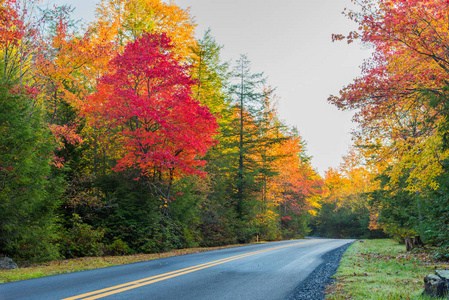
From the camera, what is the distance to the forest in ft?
28.8

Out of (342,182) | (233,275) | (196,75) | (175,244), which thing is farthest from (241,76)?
(342,182)

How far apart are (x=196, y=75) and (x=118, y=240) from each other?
14.9 metres

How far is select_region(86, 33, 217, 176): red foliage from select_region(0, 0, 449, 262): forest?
6 cm

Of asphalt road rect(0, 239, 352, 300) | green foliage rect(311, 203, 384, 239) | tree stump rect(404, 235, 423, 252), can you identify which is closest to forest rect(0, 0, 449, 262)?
tree stump rect(404, 235, 423, 252)

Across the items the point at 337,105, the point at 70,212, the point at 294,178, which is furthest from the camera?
the point at 294,178

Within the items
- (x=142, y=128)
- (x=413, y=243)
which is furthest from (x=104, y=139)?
(x=413, y=243)

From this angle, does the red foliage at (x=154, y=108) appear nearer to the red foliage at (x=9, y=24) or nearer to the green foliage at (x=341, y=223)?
the red foliage at (x=9, y=24)

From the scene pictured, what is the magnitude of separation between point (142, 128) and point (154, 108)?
3.46 ft

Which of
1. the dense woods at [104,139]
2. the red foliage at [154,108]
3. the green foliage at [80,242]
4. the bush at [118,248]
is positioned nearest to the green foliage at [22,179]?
the dense woods at [104,139]

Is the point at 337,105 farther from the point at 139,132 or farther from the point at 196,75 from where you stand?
the point at 196,75

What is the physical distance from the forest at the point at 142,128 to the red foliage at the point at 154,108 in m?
0.06

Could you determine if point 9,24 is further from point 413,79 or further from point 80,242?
point 413,79

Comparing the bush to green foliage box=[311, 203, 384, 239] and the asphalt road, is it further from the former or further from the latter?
green foliage box=[311, 203, 384, 239]

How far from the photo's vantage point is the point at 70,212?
13.1 meters
